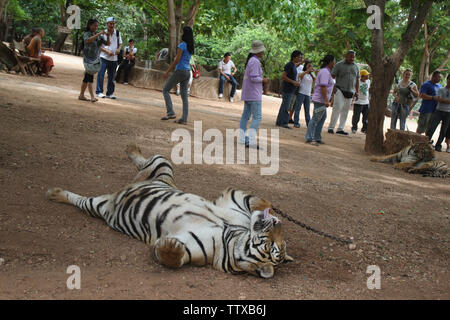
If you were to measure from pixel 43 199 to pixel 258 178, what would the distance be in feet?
9.93

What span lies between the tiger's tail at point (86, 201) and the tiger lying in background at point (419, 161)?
21.9ft

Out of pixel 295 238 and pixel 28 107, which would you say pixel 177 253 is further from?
pixel 28 107

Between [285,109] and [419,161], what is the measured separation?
4355 mm

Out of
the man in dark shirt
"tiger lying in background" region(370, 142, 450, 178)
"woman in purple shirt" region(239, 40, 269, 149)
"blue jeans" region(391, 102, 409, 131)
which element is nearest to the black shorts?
"woman in purple shirt" region(239, 40, 269, 149)

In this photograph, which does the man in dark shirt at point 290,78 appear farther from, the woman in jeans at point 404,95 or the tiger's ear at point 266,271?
the tiger's ear at point 266,271

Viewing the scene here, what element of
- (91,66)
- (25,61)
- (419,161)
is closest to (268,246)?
(419,161)

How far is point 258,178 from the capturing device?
640cm

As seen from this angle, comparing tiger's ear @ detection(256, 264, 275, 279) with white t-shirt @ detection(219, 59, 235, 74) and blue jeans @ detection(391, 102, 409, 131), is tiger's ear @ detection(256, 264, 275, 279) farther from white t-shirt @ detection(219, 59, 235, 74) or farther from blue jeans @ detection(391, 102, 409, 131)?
white t-shirt @ detection(219, 59, 235, 74)

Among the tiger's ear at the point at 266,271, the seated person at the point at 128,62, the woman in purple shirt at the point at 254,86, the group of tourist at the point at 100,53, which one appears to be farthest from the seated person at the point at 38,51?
the tiger's ear at the point at 266,271

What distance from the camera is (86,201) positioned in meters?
4.30

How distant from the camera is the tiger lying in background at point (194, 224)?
3.40m

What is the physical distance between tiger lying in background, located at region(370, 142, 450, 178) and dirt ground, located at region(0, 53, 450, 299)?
1.26 feet

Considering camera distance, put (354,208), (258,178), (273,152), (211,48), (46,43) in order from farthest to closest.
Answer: (46,43) → (211,48) → (273,152) → (258,178) → (354,208)
